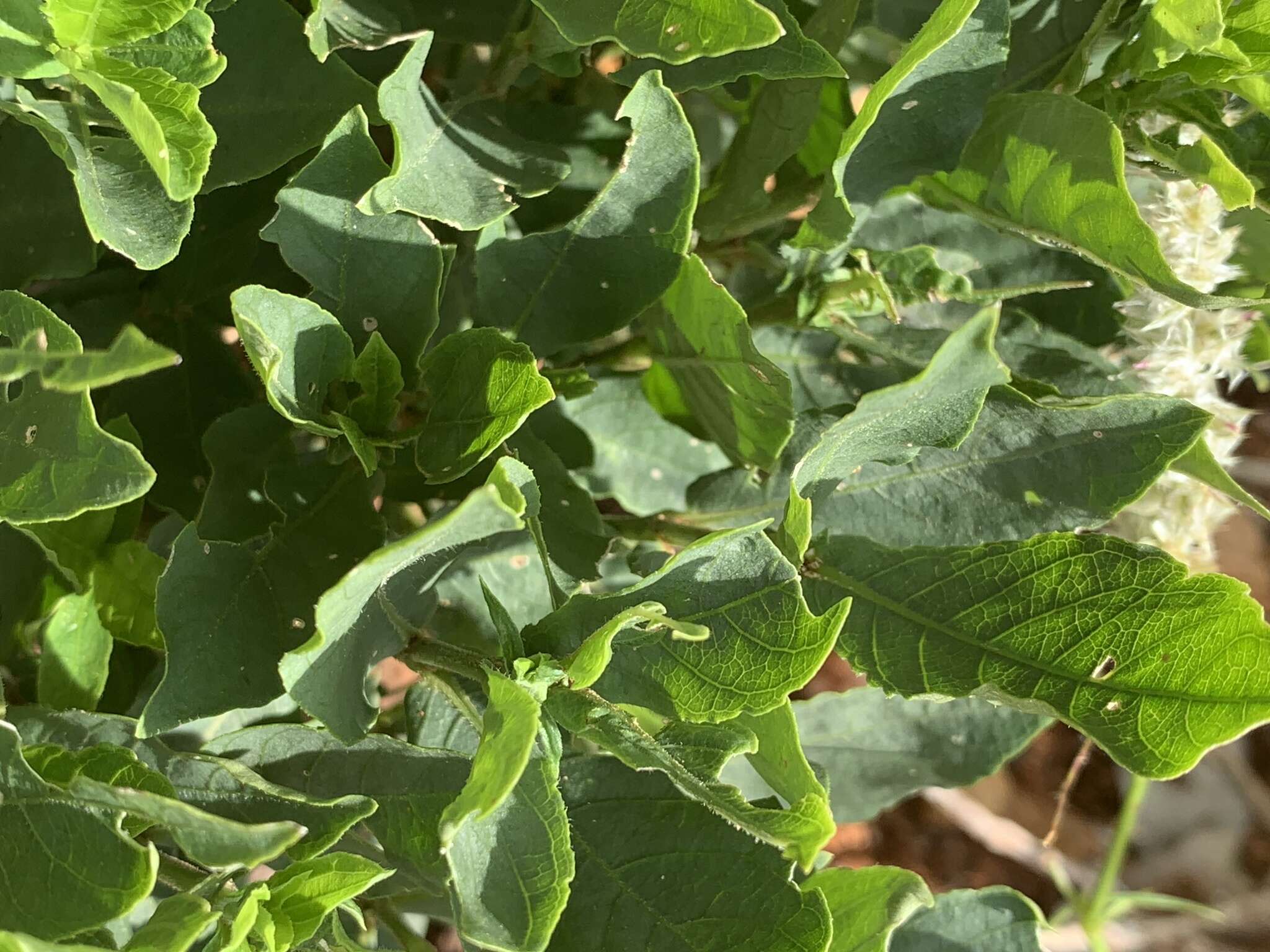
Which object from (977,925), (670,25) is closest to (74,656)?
(670,25)

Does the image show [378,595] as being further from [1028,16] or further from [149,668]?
[1028,16]

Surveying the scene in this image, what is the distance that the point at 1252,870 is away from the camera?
61.1 inches

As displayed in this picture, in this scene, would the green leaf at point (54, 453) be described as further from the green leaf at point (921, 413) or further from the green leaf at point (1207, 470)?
the green leaf at point (1207, 470)

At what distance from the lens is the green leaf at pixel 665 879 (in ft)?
1.42

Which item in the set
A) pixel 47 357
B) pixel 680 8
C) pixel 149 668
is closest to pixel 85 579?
pixel 149 668

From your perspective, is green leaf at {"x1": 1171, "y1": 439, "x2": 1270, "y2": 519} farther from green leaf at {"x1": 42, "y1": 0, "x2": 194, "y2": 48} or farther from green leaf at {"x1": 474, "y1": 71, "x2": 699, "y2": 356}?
green leaf at {"x1": 42, "y1": 0, "x2": 194, "y2": 48}

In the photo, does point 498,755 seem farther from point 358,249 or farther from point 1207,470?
point 1207,470

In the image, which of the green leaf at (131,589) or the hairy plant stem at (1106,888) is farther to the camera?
the hairy plant stem at (1106,888)

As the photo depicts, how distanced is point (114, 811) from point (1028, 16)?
0.50 m

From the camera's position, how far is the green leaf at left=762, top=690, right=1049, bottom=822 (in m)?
→ 0.68

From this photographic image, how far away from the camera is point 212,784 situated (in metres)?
0.44

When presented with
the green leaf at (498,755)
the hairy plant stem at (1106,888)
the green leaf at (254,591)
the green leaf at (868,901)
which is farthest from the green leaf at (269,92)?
the hairy plant stem at (1106,888)

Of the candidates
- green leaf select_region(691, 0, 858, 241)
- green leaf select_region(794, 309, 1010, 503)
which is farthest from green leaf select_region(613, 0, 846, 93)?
green leaf select_region(794, 309, 1010, 503)

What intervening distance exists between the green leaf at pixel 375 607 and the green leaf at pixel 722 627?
0.16 ft
